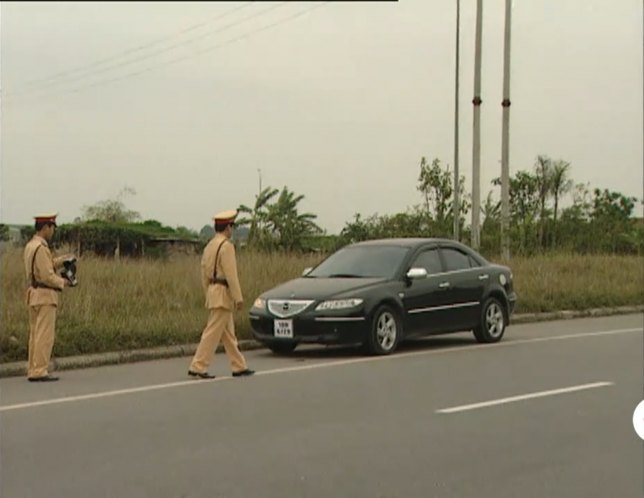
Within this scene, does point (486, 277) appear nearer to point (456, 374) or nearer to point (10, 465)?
point (456, 374)

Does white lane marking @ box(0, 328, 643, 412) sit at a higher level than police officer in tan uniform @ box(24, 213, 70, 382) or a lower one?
lower

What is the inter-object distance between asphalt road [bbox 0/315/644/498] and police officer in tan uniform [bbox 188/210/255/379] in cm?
34

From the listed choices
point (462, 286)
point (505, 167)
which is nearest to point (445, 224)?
point (505, 167)

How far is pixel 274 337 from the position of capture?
1313 cm

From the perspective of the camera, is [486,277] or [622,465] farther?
[486,277]

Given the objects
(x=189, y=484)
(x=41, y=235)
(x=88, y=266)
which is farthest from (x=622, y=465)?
(x=88, y=266)

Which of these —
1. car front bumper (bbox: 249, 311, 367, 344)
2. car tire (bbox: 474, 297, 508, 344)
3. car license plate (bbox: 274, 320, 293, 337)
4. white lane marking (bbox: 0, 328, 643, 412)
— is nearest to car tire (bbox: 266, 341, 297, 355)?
car license plate (bbox: 274, 320, 293, 337)

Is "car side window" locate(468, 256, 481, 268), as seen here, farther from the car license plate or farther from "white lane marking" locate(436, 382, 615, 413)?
"white lane marking" locate(436, 382, 615, 413)

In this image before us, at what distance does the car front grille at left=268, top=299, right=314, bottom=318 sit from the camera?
13.0 metres

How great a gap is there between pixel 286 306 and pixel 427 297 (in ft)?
6.61

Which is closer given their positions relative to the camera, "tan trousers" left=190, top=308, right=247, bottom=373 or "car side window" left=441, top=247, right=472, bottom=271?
"tan trousers" left=190, top=308, right=247, bottom=373

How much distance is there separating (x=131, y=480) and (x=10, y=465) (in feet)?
3.20

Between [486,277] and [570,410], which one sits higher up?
[486,277]

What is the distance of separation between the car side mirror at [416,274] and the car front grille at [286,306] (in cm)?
153
